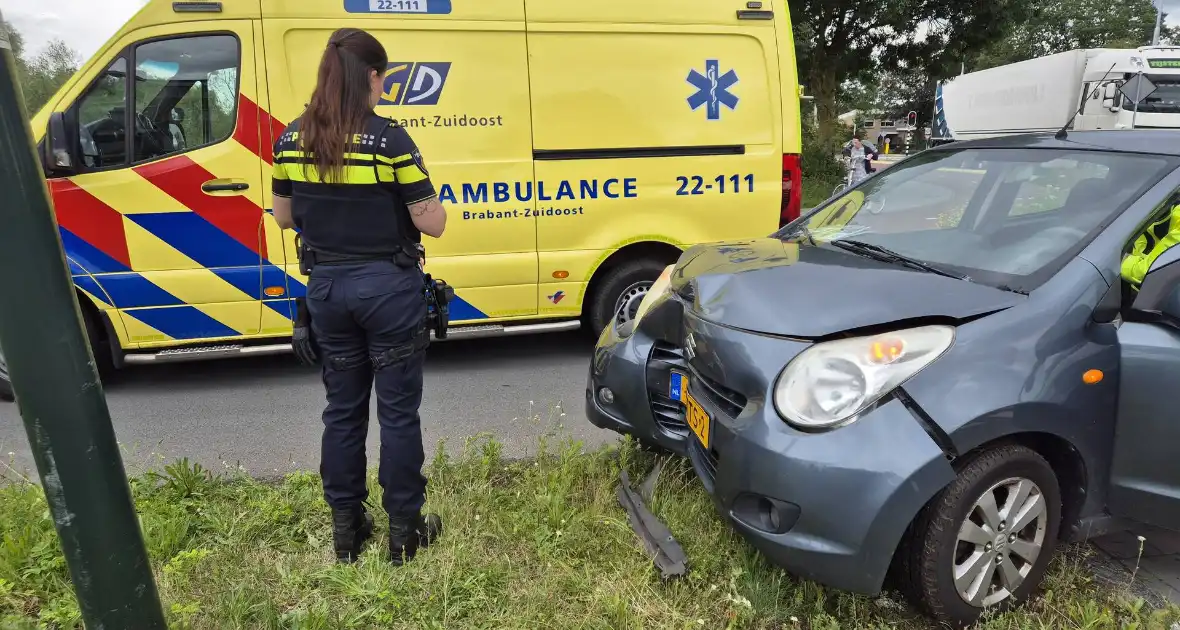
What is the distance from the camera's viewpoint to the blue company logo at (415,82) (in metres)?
4.25

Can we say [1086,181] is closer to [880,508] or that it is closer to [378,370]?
[880,508]

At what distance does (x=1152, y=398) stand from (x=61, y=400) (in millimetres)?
2841

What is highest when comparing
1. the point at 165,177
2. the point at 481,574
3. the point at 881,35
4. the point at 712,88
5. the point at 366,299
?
the point at 881,35

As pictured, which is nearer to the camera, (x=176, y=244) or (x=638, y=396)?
(x=638, y=396)

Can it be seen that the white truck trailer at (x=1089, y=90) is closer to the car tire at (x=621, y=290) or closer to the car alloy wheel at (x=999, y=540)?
the car tire at (x=621, y=290)

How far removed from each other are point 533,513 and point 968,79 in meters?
20.4

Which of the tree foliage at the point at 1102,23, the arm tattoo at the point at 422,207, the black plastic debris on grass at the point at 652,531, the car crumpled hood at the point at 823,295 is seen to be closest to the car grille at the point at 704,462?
the black plastic debris on grass at the point at 652,531

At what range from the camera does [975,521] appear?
82.3 inches

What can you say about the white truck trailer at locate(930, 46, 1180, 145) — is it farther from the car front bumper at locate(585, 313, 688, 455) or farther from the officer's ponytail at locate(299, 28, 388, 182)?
the officer's ponytail at locate(299, 28, 388, 182)

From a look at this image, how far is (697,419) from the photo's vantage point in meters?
2.39

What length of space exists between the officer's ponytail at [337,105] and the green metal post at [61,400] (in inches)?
30.1

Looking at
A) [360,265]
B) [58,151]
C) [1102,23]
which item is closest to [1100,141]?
[360,265]

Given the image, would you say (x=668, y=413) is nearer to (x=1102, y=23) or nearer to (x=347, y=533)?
(x=347, y=533)

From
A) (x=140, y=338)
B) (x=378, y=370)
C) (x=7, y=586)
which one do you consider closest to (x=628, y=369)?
(x=378, y=370)
